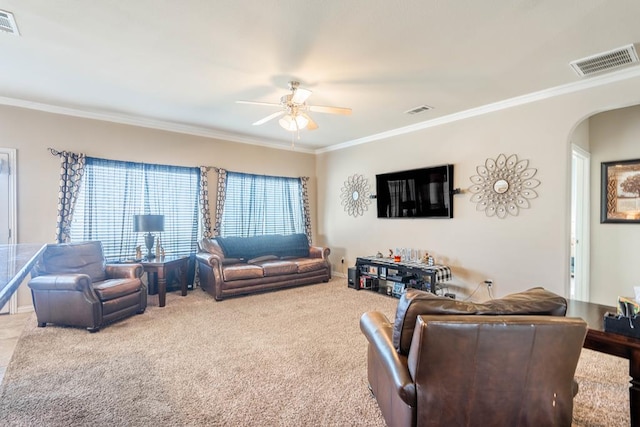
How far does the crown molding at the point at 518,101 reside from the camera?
10.4ft

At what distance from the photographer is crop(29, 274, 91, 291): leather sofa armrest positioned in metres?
3.27

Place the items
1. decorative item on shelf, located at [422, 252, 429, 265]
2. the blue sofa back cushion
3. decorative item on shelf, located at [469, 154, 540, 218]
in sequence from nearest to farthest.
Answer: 1. decorative item on shelf, located at [469, 154, 540, 218]
2. decorative item on shelf, located at [422, 252, 429, 265]
3. the blue sofa back cushion

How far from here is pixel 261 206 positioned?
20.2 ft

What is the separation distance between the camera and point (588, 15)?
2.25 m

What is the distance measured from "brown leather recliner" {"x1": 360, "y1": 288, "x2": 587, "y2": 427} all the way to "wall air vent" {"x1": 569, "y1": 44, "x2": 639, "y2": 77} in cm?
260

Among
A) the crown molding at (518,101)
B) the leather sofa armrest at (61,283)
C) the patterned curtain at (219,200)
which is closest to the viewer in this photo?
the crown molding at (518,101)

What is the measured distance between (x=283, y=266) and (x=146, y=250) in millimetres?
2160

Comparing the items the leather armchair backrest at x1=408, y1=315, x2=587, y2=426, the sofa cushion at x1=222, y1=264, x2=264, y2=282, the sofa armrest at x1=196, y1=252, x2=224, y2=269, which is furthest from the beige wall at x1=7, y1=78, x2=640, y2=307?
the leather armchair backrest at x1=408, y1=315, x2=587, y2=426

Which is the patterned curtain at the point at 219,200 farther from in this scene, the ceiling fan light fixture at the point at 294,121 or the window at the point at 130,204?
the ceiling fan light fixture at the point at 294,121

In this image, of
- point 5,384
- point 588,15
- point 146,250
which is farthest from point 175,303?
point 588,15

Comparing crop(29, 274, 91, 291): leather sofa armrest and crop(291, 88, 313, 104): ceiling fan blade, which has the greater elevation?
crop(291, 88, 313, 104): ceiling fan blade

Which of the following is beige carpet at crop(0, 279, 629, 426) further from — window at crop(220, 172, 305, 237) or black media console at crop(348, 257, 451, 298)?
window at crop(220, 172, 305, 237)

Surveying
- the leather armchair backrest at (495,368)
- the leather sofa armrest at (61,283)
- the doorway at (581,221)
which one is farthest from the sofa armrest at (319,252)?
the leather armchair backrest at (495,368)

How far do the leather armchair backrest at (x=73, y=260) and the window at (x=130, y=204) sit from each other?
607mm
